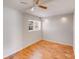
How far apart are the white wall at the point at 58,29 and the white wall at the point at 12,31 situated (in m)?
2.91

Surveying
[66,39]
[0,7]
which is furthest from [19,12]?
[66,39]

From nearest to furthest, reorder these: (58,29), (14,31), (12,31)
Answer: (12,31)
(14,31)
(58,29)

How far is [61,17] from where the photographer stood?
17.6 feet

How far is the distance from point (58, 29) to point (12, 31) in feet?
11.8

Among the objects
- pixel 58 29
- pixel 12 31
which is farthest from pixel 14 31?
pixel 58 29

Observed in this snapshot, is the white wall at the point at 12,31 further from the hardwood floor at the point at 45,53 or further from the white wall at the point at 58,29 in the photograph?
the white wall at the point at 58,29

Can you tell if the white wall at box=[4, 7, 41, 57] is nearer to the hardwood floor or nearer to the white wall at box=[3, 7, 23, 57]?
the white wall at box=[3, 7, 23, 57]

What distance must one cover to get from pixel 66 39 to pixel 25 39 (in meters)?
2.95

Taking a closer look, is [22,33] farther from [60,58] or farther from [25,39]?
[60,58]

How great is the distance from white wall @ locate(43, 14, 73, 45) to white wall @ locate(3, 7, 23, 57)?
115 inches

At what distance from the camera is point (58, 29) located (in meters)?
5.62

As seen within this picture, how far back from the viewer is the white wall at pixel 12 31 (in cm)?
313

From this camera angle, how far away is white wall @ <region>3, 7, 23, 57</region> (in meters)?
3.13

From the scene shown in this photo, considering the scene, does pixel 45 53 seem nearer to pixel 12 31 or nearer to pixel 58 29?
pixel 12 31
